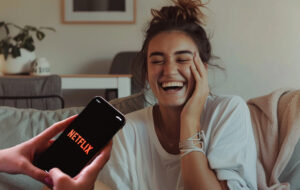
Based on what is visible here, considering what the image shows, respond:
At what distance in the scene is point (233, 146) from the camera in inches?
39.4

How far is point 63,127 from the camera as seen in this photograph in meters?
0.77

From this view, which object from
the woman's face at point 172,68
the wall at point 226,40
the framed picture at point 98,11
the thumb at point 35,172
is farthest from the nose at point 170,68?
the framed picture at point 98,11

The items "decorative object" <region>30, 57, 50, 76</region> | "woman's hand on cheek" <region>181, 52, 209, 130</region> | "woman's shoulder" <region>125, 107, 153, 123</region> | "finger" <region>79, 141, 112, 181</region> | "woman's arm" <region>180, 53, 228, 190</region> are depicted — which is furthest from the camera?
"decorative object" <region>30, 57, 50, 76</region>

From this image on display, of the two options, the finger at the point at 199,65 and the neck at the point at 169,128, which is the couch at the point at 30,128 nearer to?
the neck at the point at 169,128

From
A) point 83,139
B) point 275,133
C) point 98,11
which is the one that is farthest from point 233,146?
point 98,11

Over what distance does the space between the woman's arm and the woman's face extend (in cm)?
3

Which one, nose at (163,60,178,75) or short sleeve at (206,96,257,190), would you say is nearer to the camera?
short sleeve at (206,96,257,190)

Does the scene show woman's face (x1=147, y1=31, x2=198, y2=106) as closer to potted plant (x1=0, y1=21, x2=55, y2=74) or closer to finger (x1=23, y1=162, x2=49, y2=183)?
finger (x1=23, y1=162, x2=49, y2=183)

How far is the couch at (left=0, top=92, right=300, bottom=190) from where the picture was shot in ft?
3.47

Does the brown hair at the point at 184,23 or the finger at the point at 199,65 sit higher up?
the brown hair at the point at 184,23

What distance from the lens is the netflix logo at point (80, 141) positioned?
2.36 ft

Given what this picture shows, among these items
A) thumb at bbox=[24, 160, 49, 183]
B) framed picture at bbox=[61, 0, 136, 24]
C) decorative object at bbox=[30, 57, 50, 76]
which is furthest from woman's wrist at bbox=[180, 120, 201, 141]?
framed picture at bbox=[61, 0, 136, 24]

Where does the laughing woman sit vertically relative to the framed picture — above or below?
below

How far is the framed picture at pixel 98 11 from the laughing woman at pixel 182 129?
221 cm
